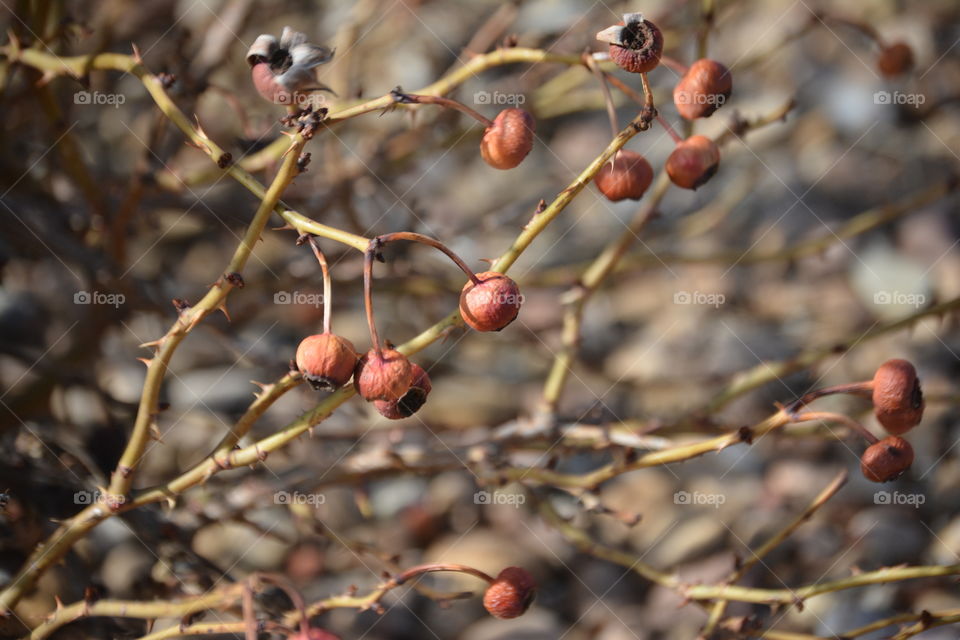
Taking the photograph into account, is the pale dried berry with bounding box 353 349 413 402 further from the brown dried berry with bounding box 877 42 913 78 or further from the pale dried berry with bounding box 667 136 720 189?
the brown dried berry with bounding box 877 42 913 78

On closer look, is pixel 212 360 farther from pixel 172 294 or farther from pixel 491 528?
pixel 491 528

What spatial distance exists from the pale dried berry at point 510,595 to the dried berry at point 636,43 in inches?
20.6

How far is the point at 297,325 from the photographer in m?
2.01

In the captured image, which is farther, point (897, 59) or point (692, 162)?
point (897, 59)

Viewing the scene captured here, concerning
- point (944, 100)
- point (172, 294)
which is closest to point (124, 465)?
point (172, 294)

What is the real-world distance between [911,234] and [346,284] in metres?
1.29

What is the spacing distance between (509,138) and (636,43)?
159 millimetres

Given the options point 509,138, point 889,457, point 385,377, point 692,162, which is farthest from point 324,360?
point 889,457

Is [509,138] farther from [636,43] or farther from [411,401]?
[411,401]

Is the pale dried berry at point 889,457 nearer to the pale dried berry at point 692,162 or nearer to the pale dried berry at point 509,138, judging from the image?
the pale dried berry at point 692,162

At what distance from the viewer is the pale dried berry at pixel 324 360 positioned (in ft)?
2.52

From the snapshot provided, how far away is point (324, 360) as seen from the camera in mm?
770

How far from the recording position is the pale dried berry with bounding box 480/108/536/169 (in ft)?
2.90

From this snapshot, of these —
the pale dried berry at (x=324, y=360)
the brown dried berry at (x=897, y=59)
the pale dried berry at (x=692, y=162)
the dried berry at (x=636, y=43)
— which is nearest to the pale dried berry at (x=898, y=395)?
the pale dried berry at (x=692, y=162)
